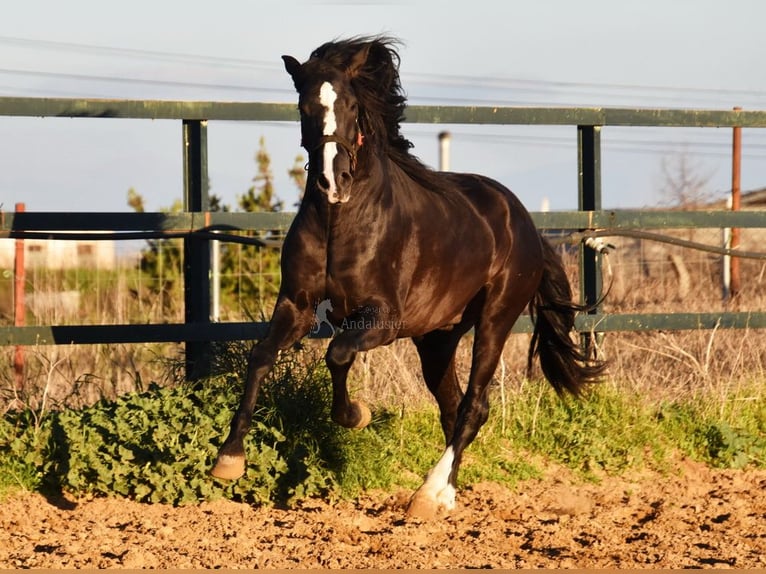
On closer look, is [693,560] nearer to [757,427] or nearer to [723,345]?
[757,427]

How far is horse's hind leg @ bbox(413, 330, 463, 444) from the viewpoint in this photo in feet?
20.0

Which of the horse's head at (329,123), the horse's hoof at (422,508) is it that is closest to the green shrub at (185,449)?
the horse's hoof at (422,508)

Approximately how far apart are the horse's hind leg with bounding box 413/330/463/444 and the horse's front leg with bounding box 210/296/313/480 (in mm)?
1274

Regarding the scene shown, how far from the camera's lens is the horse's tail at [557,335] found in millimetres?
6449

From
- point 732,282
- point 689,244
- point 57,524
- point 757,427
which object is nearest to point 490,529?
point 57,524

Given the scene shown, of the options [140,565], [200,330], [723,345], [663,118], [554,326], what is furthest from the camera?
[723,345]

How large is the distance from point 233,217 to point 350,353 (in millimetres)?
1821

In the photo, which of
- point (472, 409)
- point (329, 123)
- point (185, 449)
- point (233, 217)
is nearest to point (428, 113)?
point (233, 217)

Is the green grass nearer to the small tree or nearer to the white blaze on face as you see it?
the white blaze on face

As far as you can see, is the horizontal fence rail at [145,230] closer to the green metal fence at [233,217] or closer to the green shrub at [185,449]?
the green metal fence at [233,217]

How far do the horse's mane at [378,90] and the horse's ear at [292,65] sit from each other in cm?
10

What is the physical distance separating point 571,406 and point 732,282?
4876 mm

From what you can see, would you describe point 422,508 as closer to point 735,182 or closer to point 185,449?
point 185,449

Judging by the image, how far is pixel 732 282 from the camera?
1084cm
